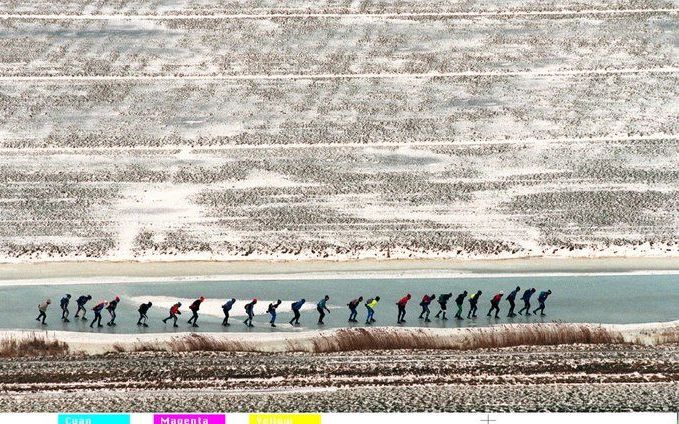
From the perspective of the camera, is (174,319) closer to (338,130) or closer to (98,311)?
(98,311)

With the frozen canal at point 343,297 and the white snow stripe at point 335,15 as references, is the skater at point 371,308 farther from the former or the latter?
the white snow stripe at point 335,15

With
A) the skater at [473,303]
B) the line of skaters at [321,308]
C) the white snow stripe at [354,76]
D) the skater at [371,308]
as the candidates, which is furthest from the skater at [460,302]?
the white snow stripe at [354,76]

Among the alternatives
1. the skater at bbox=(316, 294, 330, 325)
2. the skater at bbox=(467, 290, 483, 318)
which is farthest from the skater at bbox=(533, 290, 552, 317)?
the skater at bbox=(316, 294, 330, 325)

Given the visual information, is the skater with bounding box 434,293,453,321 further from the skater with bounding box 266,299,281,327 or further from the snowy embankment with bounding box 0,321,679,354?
the skater with bounding box 266,299,281,327

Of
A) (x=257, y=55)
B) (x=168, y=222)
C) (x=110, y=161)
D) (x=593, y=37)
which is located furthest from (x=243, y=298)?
(x=593, y=37)

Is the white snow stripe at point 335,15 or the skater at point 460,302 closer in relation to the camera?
the skater at point 460,302
